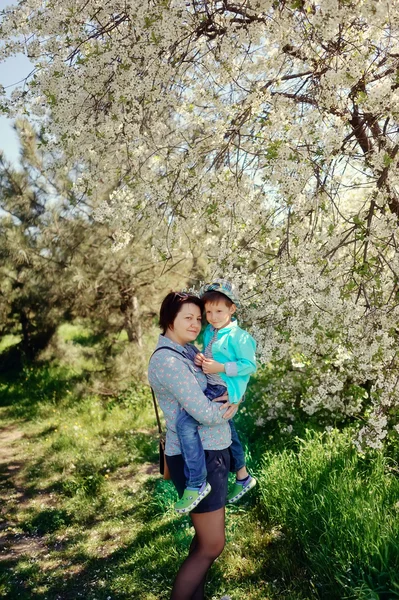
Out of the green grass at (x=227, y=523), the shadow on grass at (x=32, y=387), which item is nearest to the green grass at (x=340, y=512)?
the green grass at (x=227, y=523)

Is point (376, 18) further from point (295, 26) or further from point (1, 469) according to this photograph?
point (1, 469)

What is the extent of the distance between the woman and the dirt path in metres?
1.96

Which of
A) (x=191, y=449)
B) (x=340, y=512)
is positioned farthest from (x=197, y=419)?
(x=340, y=512)

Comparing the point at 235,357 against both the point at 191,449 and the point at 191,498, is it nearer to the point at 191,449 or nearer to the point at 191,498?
the point at 191,449

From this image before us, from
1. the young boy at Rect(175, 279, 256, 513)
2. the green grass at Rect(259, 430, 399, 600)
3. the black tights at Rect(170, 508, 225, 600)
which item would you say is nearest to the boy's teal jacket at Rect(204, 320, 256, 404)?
the young boy at Rect(175, 279, 256, 513)

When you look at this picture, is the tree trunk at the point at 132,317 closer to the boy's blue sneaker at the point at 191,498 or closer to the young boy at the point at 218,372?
the young boy at the point at 218,372

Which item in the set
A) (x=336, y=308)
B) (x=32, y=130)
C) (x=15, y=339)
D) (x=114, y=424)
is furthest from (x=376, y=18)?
(x=15, y=339)

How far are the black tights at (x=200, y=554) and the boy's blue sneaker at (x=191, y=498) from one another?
0.17m

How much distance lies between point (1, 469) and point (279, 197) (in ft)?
14.1

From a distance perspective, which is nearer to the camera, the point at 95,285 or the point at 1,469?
the point at 1,469

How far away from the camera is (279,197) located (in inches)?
138

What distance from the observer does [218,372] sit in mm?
2572

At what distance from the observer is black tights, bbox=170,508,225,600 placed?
2.48 meters

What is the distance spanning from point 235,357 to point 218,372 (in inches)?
4.7
